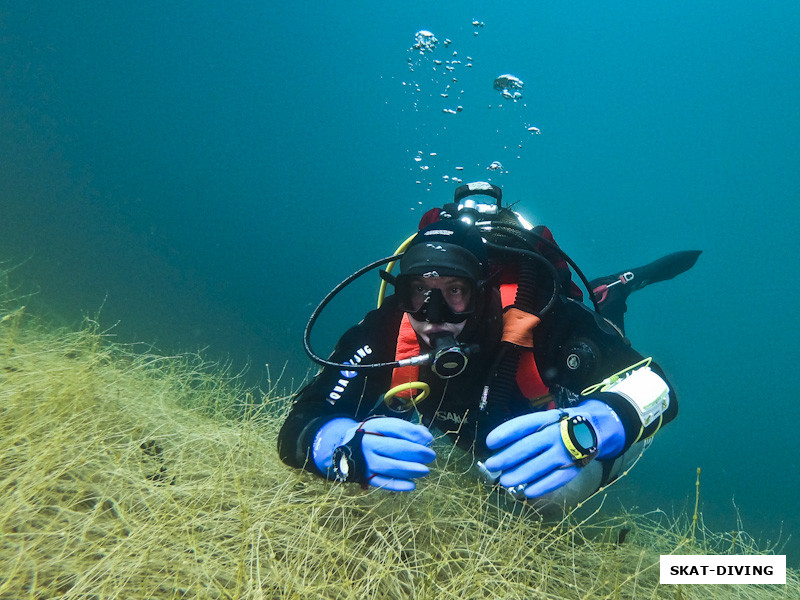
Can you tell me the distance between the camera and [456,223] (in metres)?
2.49

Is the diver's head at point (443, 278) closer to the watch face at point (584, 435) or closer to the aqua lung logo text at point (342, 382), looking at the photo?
→ the aqua lung logo text at point (342, 382)

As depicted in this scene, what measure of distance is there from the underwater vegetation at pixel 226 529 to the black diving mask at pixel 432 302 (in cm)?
89

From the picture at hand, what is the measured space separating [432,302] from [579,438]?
102cm

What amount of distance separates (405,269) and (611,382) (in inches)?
50.6

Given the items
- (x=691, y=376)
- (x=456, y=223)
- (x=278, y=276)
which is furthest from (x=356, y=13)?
(x=691, y=376)

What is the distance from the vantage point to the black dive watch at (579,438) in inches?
69.4

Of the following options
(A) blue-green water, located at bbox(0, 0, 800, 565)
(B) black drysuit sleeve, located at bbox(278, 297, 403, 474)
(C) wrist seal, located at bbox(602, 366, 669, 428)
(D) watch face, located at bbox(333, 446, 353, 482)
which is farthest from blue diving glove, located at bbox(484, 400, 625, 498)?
(A) blue-green water, located at bbox(0, 0, 800, 565)

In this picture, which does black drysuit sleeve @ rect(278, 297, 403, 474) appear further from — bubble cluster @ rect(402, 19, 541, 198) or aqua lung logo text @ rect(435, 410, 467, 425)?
bubble cluster @ rect(402, 19, 541, 198)

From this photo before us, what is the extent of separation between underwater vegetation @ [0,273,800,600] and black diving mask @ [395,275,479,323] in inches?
34.9

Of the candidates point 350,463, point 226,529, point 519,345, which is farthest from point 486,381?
point 226,529

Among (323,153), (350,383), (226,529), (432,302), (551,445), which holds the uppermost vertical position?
(323,153)

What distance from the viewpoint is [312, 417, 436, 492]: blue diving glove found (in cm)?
176

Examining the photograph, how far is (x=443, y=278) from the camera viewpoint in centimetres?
240

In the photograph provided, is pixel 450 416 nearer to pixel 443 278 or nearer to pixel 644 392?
pixel 443 278
